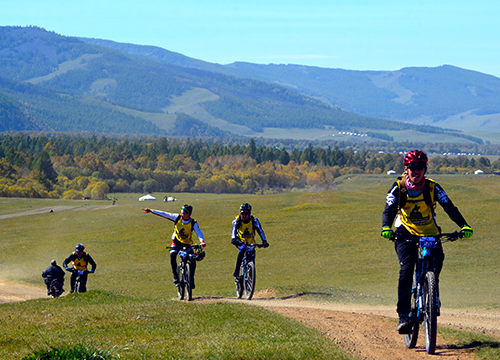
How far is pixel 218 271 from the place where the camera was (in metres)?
33.8

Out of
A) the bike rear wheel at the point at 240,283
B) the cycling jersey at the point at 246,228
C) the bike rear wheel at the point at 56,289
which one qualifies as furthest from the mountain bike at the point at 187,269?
the bike rear wheel at the point at 56,289

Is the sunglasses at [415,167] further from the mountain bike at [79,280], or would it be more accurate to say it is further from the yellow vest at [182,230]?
the mountain bike at [79,280]

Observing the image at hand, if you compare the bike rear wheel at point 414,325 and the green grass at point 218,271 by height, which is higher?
the bike rear wheel at point 414,325

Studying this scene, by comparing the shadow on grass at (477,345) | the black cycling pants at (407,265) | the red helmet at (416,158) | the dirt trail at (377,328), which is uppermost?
the red helmet at (416,158)

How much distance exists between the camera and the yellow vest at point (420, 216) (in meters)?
10.1

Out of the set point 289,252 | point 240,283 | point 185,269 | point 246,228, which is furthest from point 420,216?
point 289,252

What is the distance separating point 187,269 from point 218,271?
15.0 metres

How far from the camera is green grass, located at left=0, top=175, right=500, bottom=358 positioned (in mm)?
11414

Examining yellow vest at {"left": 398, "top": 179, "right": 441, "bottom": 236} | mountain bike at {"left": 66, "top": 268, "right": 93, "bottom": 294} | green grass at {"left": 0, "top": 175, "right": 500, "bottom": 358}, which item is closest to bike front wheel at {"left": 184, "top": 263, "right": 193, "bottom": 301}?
green grass at {"left": 0, "top": 175, "right": 500, "bottom": 358}

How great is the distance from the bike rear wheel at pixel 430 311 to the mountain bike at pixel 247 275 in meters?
10.1

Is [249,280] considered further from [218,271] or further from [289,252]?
[289,252]

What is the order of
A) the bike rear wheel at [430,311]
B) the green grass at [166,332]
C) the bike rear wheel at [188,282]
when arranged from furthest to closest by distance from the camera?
the bike rear wheel at [188,282]
the bike rear wheel at [430,311]
the green grass at [166,332]

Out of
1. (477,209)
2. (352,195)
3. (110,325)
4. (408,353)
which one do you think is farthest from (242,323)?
(352,195)

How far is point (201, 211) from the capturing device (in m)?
75.4
